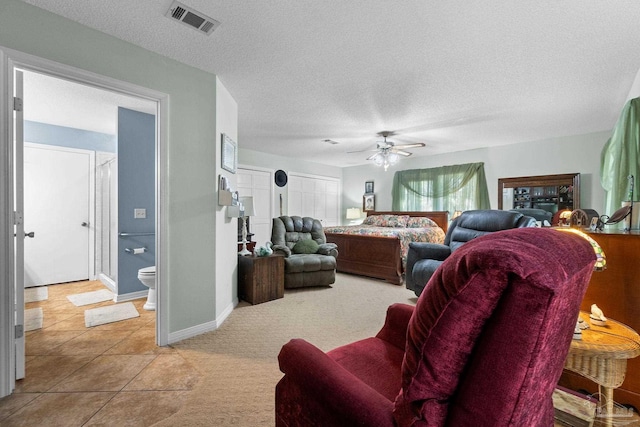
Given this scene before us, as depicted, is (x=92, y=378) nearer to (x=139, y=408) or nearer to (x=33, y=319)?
(x=139, y=408)

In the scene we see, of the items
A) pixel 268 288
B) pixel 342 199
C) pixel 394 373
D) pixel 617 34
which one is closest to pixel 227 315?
pixel 268 288

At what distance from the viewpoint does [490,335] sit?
610 mm

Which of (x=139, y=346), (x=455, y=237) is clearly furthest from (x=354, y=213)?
(x=139, y=346)

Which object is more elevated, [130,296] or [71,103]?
[71,103]

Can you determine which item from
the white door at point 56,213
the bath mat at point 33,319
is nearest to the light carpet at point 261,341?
the bath mat at point 33,319

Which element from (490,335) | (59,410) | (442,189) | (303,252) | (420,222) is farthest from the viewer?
(442,189)

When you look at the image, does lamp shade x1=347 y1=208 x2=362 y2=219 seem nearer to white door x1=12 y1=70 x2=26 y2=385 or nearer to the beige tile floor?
the beige tile floor

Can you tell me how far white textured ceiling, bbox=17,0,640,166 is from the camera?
179 cm

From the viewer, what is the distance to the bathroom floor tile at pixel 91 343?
2223 millimetres

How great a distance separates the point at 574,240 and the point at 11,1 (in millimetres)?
3096

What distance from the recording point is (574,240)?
0.81 metres

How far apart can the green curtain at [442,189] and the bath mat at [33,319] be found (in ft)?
20.5

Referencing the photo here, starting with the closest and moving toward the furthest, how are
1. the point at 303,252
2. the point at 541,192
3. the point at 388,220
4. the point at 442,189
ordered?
the point at 303,252 < the point at 541,192 < the point at 442,189 < the point at 388,220

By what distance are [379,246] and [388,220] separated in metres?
1.77
